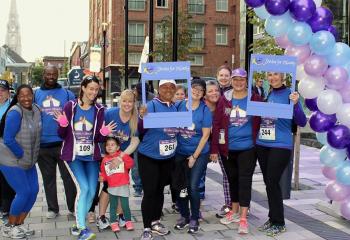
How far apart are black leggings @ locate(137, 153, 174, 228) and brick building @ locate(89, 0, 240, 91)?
139ft

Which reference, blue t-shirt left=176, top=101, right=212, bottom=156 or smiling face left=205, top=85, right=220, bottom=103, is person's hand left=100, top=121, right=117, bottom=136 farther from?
smiling face left=205, top=85, right=220, bottom=103

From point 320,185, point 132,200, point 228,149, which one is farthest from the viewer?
point 320,185

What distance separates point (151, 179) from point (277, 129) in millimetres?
1616

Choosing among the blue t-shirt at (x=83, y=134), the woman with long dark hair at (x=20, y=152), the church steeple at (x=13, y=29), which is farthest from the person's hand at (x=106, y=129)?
the church steeple at (x=13, y=29)

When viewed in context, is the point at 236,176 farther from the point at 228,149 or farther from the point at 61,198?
the point at 61,198

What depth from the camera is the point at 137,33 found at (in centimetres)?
4859

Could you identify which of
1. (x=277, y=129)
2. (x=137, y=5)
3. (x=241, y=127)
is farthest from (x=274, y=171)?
(x=137, y=5)

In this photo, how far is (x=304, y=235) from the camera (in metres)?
5.87

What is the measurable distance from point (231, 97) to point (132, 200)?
2.62m

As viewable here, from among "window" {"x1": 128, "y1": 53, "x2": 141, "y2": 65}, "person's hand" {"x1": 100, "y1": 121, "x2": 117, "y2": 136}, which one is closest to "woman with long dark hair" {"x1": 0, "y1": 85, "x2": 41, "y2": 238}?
"person's hand" {"x1": 100, "y1": 121, "x2": 117, "y2": 136}

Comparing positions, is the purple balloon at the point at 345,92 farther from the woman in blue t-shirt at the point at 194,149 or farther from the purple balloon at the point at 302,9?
the woman in blue t-shirt at the point at 194,149

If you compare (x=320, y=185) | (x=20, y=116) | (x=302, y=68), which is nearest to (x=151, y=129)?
(x=20, y=116)

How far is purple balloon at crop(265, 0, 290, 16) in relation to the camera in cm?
543

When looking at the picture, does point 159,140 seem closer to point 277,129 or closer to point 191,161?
point 191,161
